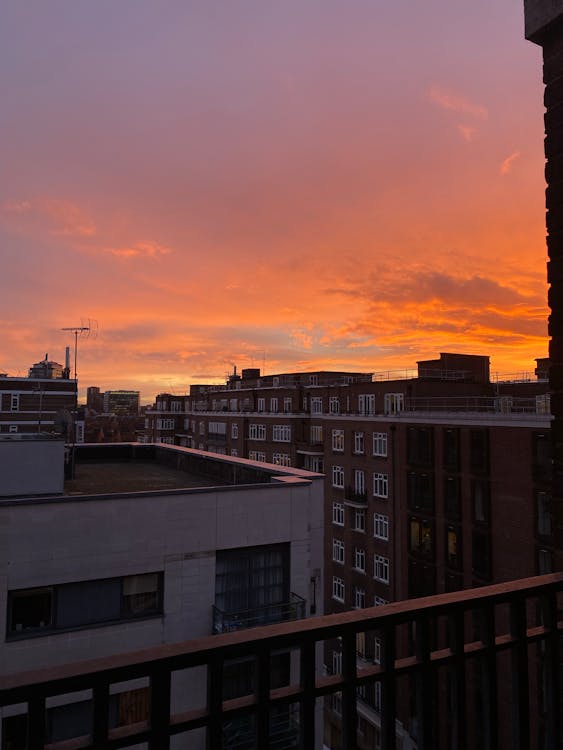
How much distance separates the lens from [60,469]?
52.6 feet

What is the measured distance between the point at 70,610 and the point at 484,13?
51.0 ft

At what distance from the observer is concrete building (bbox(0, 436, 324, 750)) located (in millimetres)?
11716

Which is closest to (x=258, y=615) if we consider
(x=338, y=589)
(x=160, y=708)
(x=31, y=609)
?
(x=31, y=609)

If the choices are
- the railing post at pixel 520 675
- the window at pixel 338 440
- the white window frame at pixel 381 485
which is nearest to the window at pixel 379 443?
the white window frame at pixel 381 485

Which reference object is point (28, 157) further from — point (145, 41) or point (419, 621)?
point (419, 621)

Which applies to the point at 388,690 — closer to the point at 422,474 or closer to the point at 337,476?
the point at 422,474

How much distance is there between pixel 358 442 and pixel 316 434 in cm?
846

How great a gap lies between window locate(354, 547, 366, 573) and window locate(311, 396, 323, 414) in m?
14.0

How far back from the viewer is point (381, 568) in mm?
38969

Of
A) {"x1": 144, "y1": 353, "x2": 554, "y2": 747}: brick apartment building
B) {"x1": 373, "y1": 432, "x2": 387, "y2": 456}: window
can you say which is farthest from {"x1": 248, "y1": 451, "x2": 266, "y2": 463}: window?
{"x1": 373, "y1": 432, "x2": 387, "y2": 456}: window

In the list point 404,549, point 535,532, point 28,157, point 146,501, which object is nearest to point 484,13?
point 146,501

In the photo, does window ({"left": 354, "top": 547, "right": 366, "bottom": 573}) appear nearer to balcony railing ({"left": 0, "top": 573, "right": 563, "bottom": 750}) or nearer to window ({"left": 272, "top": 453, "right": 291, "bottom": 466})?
window ({"left": 272, "top": 453, "right": 291, "bottom": 466})

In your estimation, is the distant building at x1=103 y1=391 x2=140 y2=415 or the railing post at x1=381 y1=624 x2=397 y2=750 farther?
the distant building at x1=103 y1=391 x2=140 y2=415

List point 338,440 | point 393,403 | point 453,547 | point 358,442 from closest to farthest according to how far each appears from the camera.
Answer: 1. point 453,547
2. point 393,403
3. point 358,442
4. point 338,440
